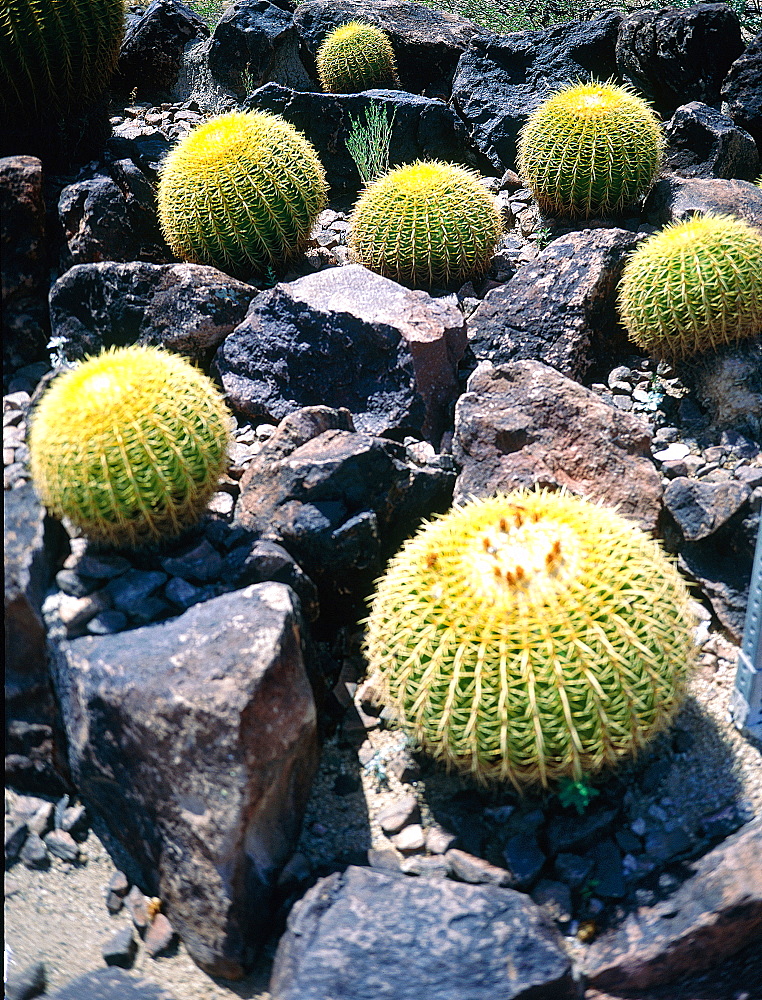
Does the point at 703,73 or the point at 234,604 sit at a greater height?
the point at 703,73

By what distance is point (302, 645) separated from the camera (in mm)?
2762

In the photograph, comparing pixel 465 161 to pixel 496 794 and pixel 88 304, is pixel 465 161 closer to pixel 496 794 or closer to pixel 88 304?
pixel 88 304

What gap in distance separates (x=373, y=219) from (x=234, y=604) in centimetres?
281

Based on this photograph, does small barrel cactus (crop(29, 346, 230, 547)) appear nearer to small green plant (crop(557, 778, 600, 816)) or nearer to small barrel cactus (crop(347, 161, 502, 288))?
small green plant (crop(557, 778, 600, 816))

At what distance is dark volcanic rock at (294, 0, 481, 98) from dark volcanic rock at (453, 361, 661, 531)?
461cm

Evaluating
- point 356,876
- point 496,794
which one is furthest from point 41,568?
point 496,794

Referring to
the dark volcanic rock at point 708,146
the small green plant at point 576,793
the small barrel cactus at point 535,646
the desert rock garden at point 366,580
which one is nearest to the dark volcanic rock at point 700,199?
the desert rock garden at point 366,580

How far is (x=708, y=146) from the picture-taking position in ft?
18.6

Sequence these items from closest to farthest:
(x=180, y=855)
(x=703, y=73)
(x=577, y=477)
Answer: (x=180, y=855) < (x=577, y=477) < (x=703, y=73)

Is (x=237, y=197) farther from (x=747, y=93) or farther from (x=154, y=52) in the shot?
(x=747, y=93)

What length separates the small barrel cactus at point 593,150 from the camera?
4957 mm

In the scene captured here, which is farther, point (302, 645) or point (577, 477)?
point (577, 477)

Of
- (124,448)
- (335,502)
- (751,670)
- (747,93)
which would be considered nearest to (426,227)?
(335,502)

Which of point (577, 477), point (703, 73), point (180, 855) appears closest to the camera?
point (180, 855)
